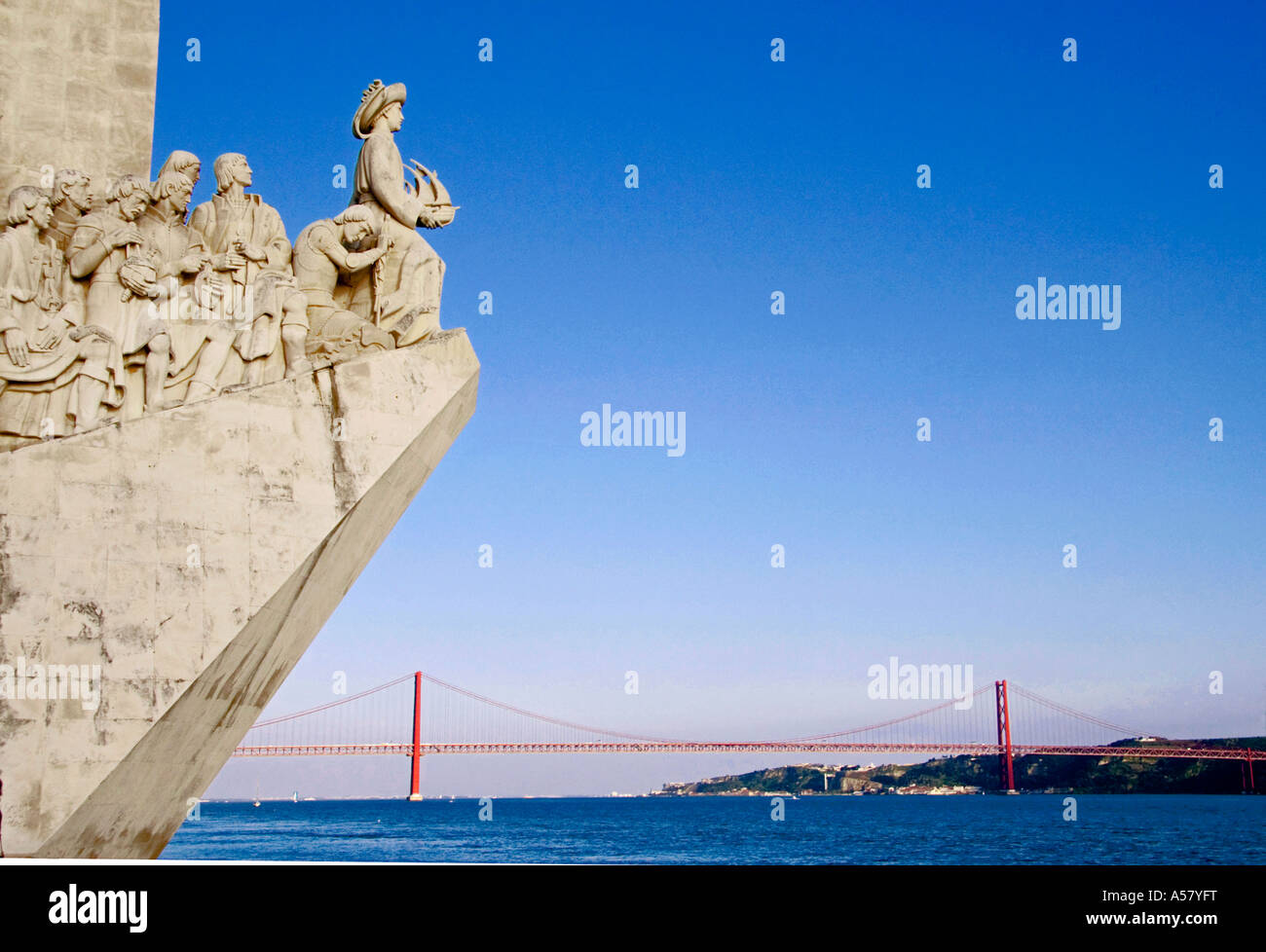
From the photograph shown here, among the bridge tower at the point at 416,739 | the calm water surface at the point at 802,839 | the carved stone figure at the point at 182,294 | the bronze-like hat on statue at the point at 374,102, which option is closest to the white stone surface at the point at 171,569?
the carved stone figure at the point at 182,294

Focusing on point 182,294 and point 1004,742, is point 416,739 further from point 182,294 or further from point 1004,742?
point 182,294

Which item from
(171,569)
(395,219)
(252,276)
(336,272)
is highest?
(395,219)

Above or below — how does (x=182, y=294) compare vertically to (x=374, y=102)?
below

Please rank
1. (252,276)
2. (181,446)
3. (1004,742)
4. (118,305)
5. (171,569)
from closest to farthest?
(171,569), (181,446), (118,305), (252,276), (1004,742)

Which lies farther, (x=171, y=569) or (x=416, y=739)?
(x=416, y=739)
